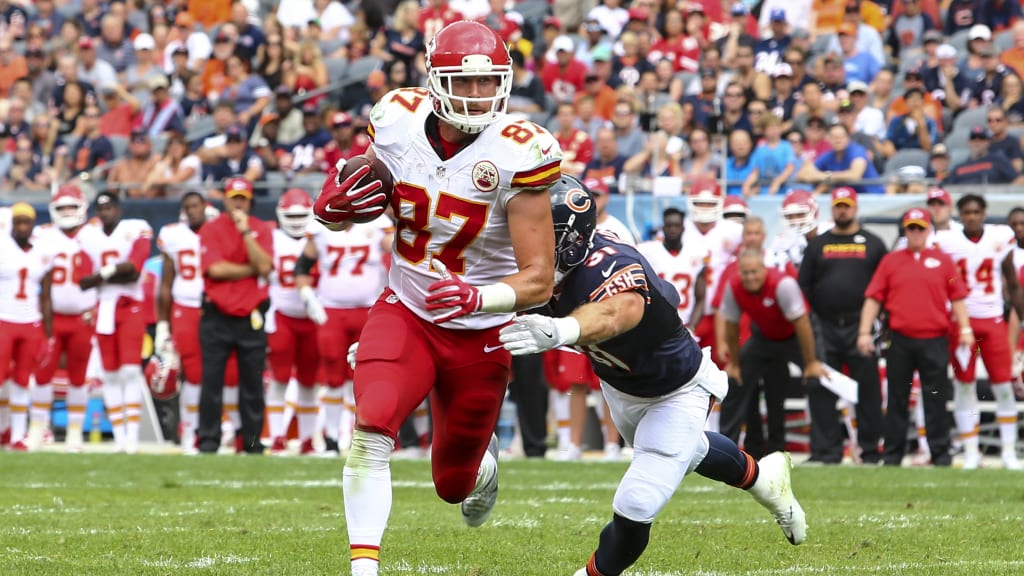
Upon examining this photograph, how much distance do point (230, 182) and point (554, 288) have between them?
24.3 ft

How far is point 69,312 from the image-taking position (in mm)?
12039

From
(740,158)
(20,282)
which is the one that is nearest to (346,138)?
(20,282)

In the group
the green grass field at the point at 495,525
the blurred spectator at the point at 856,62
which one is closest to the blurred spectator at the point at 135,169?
the green grass field at the point at 495,525

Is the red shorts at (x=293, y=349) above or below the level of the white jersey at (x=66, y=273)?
below

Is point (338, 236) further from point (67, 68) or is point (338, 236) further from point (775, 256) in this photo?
point (67, 68)

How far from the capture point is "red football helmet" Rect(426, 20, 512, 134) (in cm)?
473

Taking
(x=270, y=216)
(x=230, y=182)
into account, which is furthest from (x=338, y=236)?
(x=270, y=216)

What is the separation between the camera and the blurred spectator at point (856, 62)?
1427cm

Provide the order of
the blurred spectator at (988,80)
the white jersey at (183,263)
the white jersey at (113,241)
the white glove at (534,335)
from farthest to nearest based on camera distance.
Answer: the blurred spectator at (988,80) → the white jersey at (113,241) → the white jersey at (183,263) → the white glove at (534,335)

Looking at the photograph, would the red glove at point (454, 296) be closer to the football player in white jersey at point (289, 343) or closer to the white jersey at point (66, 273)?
the football player in white jersey at point (289, 343)

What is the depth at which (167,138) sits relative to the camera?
1595cm

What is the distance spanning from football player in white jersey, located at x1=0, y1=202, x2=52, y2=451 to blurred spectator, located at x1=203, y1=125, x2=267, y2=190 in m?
2.53

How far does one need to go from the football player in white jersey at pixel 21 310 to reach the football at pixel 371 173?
7.69 m

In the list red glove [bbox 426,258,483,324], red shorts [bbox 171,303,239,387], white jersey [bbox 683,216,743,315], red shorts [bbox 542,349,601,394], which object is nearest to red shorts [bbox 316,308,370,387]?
red shorts [bbox 171,303,239,387]
